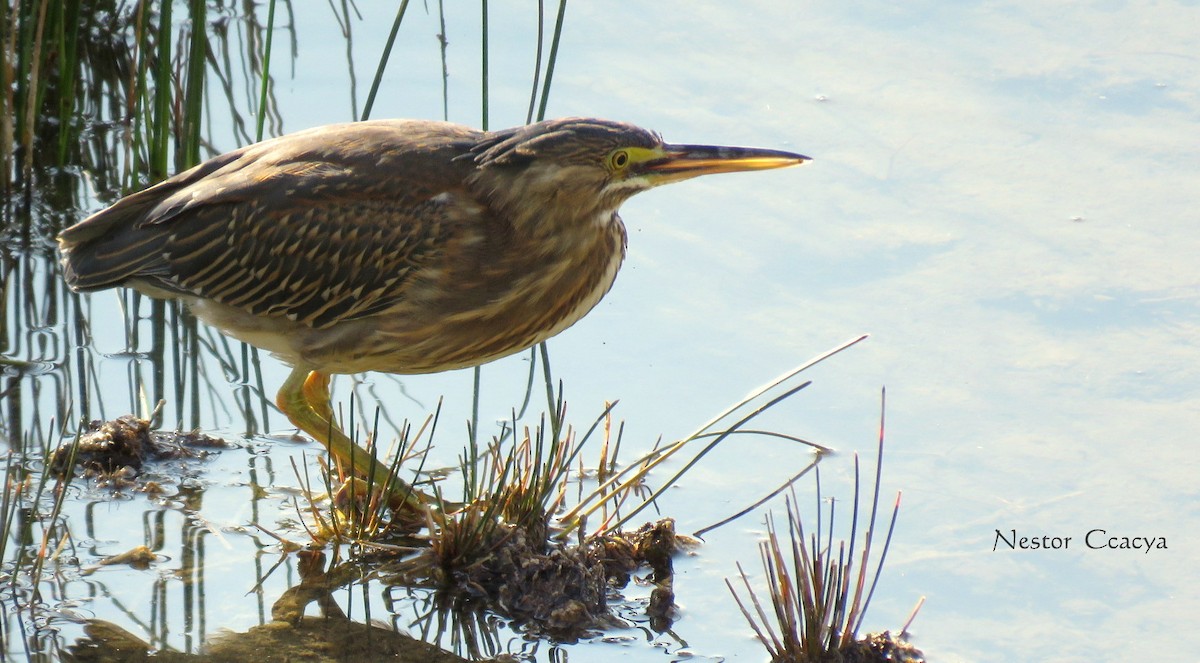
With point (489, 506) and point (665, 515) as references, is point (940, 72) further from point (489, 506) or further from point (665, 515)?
point (489, 506)

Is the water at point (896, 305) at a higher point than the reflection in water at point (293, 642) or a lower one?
higher

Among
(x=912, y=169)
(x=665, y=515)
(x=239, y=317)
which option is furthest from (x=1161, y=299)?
(x=239, y=317)

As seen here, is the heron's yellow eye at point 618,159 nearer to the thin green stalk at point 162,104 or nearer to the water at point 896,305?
the water at point 896,305

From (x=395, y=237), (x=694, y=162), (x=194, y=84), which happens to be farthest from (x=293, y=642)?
(x=194, y=84)

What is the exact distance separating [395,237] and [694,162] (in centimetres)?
103

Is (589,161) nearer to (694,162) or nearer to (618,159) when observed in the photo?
(618,159)

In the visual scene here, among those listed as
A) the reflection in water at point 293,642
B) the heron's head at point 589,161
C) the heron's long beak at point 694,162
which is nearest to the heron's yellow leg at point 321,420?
the reflection in water at point 293,642

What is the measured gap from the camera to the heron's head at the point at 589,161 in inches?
218

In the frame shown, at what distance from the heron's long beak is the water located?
1.05 metres

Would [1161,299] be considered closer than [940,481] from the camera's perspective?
No

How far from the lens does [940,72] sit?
28.0 ft

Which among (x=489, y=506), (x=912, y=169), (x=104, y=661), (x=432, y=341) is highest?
(x=912, y=169)

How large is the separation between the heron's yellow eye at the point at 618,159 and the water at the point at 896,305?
1071mm

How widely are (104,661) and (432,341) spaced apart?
1608 mm
